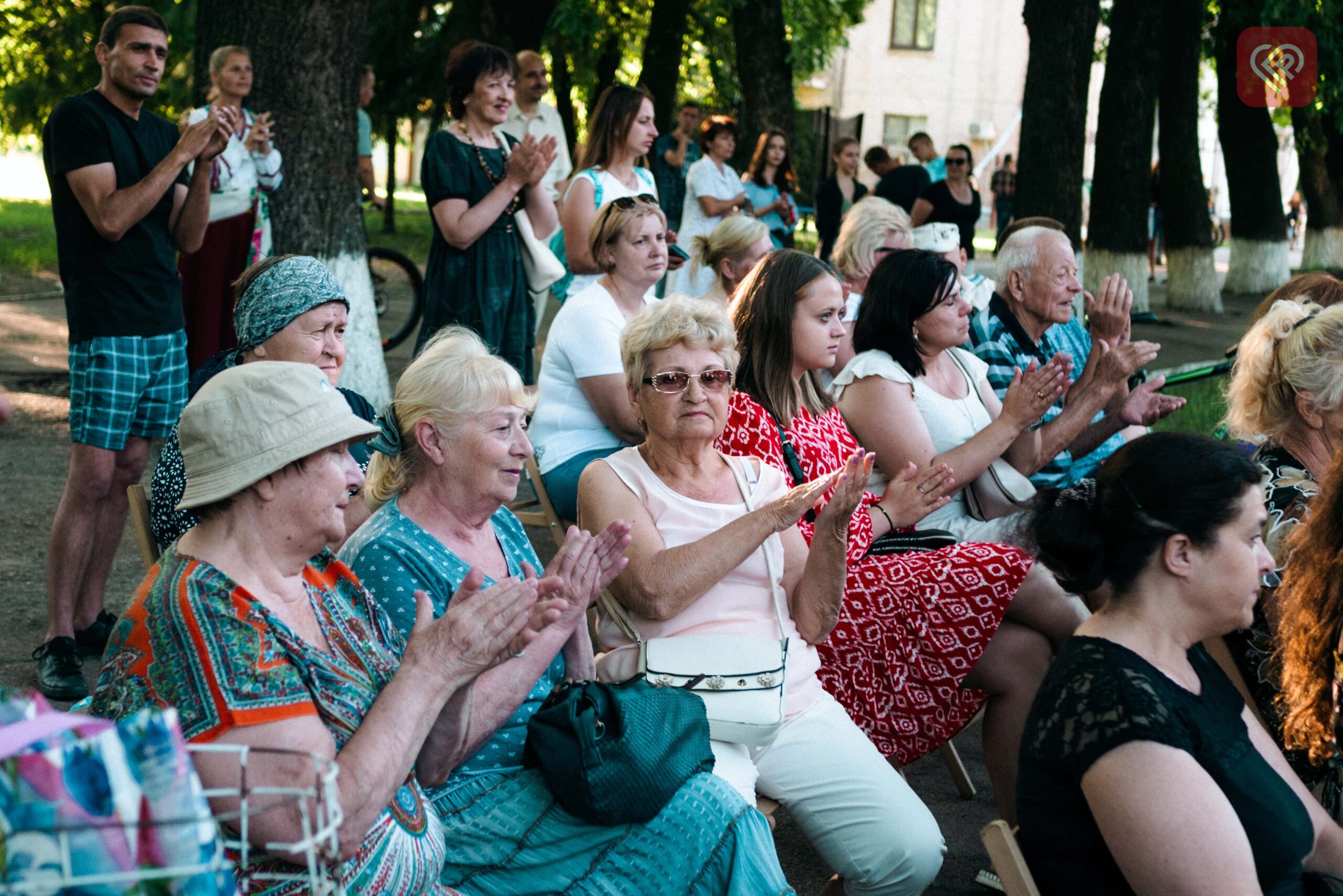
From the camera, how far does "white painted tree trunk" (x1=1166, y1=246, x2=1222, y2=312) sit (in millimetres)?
16172

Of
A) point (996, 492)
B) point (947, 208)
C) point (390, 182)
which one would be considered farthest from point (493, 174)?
point (390, 182)

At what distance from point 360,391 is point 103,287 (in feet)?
9.20

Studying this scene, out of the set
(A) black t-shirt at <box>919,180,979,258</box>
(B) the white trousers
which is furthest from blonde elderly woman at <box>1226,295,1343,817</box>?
(A) black t-shirt at <box>919,180,979,258</box>

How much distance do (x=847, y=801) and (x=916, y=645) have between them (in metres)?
0.62

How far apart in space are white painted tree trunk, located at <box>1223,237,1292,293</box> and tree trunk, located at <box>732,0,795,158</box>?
8747 millimetres

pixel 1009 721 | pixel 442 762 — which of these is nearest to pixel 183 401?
pixel 442 762

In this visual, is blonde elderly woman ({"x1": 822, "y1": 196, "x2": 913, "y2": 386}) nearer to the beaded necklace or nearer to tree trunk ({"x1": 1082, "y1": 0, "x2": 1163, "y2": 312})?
the beaded necklace

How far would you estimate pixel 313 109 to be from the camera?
6688mm

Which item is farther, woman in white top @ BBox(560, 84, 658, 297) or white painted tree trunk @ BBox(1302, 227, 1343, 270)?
white painted tree trunk @ BBox(1302, 227, 1343, 270)

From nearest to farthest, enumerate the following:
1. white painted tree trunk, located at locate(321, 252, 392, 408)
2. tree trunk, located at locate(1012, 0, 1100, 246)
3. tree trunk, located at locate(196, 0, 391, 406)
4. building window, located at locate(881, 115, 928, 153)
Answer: tree trunk, located at locate(196, 0, 391, 406), white painted tree trunk, located at locate(321, 252, 392, 408), tree trunk, located at locate(1012, 0, 1100, 246), building window, located at locate(881, 115, 928, 153)

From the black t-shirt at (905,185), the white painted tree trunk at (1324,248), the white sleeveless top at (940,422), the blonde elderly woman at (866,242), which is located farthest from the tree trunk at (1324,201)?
the white sleeveless top at (940,422)

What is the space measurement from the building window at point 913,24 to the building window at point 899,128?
80.0 inches

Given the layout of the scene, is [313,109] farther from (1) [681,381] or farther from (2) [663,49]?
(2) [663,49]

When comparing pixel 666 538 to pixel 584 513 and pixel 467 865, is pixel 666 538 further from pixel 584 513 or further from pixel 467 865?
pixel 467 865
